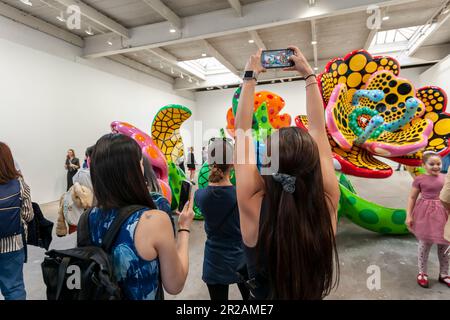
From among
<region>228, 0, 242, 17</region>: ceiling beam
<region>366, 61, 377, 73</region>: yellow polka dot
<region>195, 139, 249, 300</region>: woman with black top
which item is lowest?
<region>195, 139, 249, 300</region>: woman with black top

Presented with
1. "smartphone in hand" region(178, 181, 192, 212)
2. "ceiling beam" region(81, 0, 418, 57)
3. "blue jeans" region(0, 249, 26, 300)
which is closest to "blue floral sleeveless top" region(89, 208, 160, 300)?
"smartphone in hand" region(178, 181, 192, 212)

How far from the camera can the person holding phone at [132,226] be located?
78 centimetres

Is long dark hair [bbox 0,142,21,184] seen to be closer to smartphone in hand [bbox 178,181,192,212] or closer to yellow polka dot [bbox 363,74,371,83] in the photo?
smartphone in hand [bbox 178,181,192,212]

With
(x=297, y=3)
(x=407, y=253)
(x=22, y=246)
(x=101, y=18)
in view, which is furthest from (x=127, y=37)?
(x=407, y=253)

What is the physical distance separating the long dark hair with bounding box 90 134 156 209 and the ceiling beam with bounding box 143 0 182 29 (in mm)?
4841

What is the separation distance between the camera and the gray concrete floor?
6.99ft

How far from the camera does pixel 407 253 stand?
2.83 metres

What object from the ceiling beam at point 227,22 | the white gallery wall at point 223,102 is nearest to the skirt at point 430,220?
the ceiling beam at point 227,22

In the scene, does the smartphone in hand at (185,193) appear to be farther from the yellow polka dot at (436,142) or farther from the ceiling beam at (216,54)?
the ceiling beam at (216,54)

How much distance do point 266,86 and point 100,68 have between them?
6.77 meters

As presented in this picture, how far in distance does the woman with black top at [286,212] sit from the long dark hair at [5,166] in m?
1.33

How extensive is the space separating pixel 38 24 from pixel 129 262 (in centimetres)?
652

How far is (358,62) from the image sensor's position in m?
3.14

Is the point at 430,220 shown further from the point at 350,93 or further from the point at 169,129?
the point at 169,129
